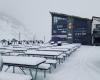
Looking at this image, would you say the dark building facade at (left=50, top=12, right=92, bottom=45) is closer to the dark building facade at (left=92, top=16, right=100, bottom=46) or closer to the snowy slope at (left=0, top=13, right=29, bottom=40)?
the dark building facade at (left=92, top=16, right=100, bottom=46)

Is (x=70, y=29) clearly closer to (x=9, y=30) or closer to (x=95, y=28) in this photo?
(x=95, y=28)

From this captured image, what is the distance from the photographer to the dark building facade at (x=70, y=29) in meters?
47.4

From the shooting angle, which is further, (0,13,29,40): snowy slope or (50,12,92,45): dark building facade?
(0,13,29,40): snowy slope

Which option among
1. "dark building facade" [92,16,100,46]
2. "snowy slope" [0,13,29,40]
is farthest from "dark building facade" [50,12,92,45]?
"snowy slope" [0,13,29,40]

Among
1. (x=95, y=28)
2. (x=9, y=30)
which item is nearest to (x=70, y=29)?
(x=95, y=28)

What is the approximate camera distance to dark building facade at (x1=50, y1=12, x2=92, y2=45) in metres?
47.4

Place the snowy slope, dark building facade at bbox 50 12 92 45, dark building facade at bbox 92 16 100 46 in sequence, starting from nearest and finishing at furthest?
dark building facade at bbox 92 16 100 46
dark building facade at bbox 50 12 92 45
the snowy slope

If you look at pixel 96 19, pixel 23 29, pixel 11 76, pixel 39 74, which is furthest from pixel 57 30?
pixel 23 29

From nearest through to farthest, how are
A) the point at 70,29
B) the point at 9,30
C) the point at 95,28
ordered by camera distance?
the point at 95,28, the point at 70,29, the point at 9,30

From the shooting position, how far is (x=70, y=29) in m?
47.8

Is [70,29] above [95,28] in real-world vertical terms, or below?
below

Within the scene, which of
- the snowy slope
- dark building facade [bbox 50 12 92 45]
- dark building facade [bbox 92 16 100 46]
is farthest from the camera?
the snowy slope

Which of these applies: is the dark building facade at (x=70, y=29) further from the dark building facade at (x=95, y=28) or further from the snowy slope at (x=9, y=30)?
the snowy slope at (x=9, y=30)

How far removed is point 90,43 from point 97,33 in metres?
4.07
